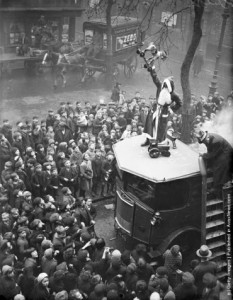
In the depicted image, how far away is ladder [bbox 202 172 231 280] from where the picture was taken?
9.07 m

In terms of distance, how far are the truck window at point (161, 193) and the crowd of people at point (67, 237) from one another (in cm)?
107

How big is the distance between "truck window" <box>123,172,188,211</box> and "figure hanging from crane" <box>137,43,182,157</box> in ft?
3.40

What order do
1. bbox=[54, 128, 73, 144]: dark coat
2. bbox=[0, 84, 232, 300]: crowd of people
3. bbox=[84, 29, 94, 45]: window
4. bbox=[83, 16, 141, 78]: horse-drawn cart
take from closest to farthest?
bbox=[0, 84, 232, 300]: crowd of people → bbox=[54, 128, 73, 144]: dark coat → bbox=[83, 16, 141, 78]: horse-drawn cart → bbox=[84, 29, 94, 45]: window

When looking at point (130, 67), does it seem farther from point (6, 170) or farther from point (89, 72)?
point (6, 170)

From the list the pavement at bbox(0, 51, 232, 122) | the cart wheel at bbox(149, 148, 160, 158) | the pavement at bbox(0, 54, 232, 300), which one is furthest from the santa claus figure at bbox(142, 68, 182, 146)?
the pavement at bbox(0, 51, 232, 122)

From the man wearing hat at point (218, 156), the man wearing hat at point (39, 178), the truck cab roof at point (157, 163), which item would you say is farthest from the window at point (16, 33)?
the man wearing hat at point (218, 156)

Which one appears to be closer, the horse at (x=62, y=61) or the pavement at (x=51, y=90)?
the pavement at (x=51, y=90)

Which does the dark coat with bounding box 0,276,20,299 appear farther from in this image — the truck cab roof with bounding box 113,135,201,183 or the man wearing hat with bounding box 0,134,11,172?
the man wearing hat with bounding box 0,134,11,172

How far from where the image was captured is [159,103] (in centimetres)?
945

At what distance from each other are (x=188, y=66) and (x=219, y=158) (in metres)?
4.83

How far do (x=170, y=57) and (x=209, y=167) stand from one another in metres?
22.4

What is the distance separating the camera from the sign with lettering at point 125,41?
75.9ft

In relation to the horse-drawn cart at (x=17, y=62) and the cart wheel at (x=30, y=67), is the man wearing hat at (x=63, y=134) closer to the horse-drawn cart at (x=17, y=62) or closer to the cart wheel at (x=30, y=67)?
the horse-drawn cart at (x=17, y=62)

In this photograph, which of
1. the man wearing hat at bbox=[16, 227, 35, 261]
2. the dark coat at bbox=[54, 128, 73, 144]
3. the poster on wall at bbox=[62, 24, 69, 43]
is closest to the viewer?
the man wearing hat at bbox=[16, 227, 35, 261]
